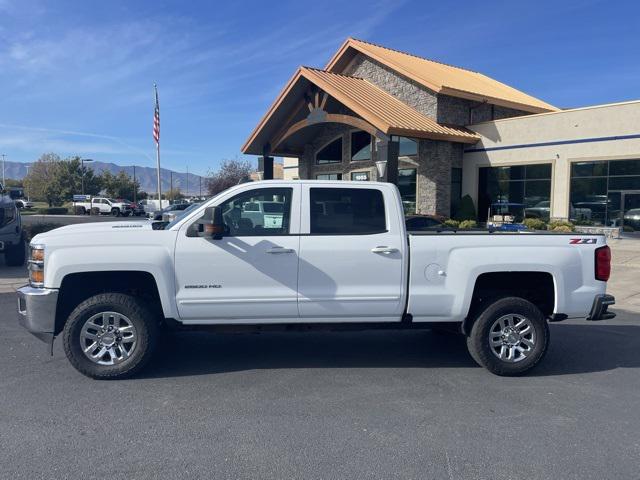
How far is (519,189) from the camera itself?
74.0 ft

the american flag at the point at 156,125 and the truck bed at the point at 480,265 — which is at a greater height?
the american flag at the point at 156,125

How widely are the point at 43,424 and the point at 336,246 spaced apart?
2.87 m

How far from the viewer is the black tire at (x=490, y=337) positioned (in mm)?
5336

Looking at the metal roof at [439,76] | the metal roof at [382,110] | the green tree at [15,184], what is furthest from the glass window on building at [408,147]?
the green tree at [15,184]

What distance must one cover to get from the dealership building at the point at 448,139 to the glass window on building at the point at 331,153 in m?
0.05

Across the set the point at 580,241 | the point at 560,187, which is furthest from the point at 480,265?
the point at 560,187

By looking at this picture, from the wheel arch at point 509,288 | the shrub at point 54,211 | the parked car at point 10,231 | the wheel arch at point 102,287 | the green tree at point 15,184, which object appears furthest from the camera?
the green tree at point 15,184

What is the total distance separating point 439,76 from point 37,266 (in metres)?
22.7

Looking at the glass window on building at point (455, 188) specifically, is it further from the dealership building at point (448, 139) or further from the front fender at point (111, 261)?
the front fender at point (111, 261)

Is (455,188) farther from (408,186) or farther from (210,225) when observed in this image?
(210,225)

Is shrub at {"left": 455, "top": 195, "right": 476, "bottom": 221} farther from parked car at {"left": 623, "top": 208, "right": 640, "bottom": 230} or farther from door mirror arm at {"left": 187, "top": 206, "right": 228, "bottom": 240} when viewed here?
door mirror arm at {"left": 187, "top": 206, "right": 228, "bottom": 240}

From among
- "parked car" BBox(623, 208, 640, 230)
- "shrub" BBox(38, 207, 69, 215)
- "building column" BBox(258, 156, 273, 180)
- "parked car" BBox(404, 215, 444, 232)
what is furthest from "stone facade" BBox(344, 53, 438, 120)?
"shrub" BBox(38, 207, 69, 215)

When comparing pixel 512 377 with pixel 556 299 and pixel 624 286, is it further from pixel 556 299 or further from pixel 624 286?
pixel 624 286

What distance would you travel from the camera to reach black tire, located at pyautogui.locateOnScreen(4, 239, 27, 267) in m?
12.3
